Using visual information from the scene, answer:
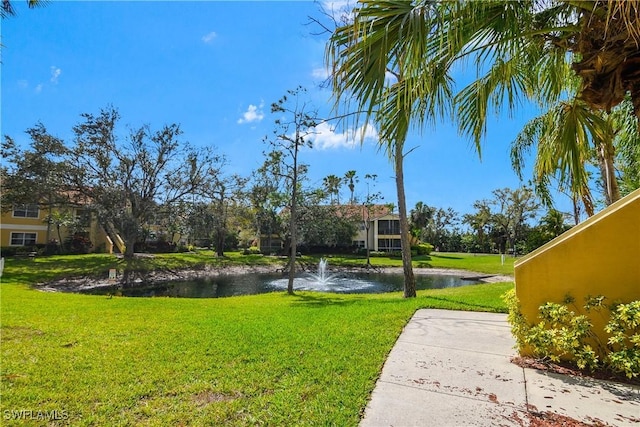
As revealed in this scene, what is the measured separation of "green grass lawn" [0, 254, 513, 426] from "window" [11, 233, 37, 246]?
91.8 feet

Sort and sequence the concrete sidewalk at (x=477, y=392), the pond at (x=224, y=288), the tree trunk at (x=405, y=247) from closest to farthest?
the concrete sidewalk at (x=477, y=392) < the tree trunk at (x=405, y=247) < the pond at (x=224, y=288)

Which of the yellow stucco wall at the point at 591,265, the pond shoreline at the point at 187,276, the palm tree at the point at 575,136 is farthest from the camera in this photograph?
the pond shoreline at the point at 187,276

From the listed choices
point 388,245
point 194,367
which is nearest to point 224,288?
point 194,367

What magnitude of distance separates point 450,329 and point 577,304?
6.45 ft

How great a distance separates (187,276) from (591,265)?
852 inches

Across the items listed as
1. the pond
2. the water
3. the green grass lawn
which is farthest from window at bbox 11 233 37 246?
the green grass lawn

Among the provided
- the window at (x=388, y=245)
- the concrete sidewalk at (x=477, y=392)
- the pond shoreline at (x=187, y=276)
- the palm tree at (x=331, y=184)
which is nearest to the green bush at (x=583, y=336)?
the concrete sidewalk at (x=477, y=392)

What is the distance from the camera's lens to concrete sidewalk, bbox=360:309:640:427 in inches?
102

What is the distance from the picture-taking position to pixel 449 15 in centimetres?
239

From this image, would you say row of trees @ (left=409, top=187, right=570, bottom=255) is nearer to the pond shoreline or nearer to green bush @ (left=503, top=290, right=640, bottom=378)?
the pond shoreline

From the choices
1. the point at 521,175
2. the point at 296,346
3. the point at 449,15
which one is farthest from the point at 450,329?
the point at 449,15

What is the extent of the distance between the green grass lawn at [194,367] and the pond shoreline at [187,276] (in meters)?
10.7

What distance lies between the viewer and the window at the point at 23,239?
88.8ft

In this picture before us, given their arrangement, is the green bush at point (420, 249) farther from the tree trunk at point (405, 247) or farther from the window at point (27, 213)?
the window at point (27, 213)
